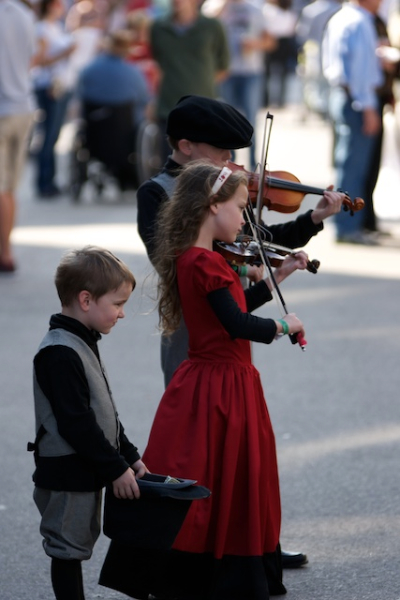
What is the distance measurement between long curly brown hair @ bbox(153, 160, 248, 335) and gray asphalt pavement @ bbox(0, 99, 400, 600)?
0.09 metres

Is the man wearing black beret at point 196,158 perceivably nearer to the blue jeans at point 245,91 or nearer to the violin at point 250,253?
the violin at point 250,253

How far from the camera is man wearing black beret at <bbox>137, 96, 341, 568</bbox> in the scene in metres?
3.85

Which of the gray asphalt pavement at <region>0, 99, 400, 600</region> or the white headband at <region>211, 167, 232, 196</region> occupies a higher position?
the white headband at <region>211, 167, 232, 196</region>

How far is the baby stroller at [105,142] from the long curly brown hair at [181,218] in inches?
350

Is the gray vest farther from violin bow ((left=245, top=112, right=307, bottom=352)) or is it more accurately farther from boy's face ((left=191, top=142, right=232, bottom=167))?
boy's face ((left=191, top=142, right=232, bottom=167))

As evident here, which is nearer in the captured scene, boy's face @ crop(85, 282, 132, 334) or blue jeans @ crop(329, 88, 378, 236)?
boy's face @ crop(85, 282, 132, 334)

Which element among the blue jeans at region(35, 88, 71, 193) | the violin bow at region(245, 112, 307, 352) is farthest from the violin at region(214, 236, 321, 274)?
the blue jeans at region(35, 88, 71, 193)

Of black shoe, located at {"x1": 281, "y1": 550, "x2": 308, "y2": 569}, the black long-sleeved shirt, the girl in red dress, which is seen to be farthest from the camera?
black shoe, located at {"x1": 281, "y1": 550, "x2": 308, "y2": 569}

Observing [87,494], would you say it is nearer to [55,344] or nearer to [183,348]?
[55,344]

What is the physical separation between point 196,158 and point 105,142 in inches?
344

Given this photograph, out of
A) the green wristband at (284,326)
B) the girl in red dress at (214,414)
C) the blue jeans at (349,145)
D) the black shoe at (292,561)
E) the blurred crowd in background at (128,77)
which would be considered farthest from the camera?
the blue jeans at (349,145)

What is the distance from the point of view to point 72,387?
328 cm

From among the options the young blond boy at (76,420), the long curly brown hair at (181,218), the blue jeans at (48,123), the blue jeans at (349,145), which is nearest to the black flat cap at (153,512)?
the young blond boy at (76,420)

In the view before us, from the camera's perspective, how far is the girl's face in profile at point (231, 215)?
361cm
